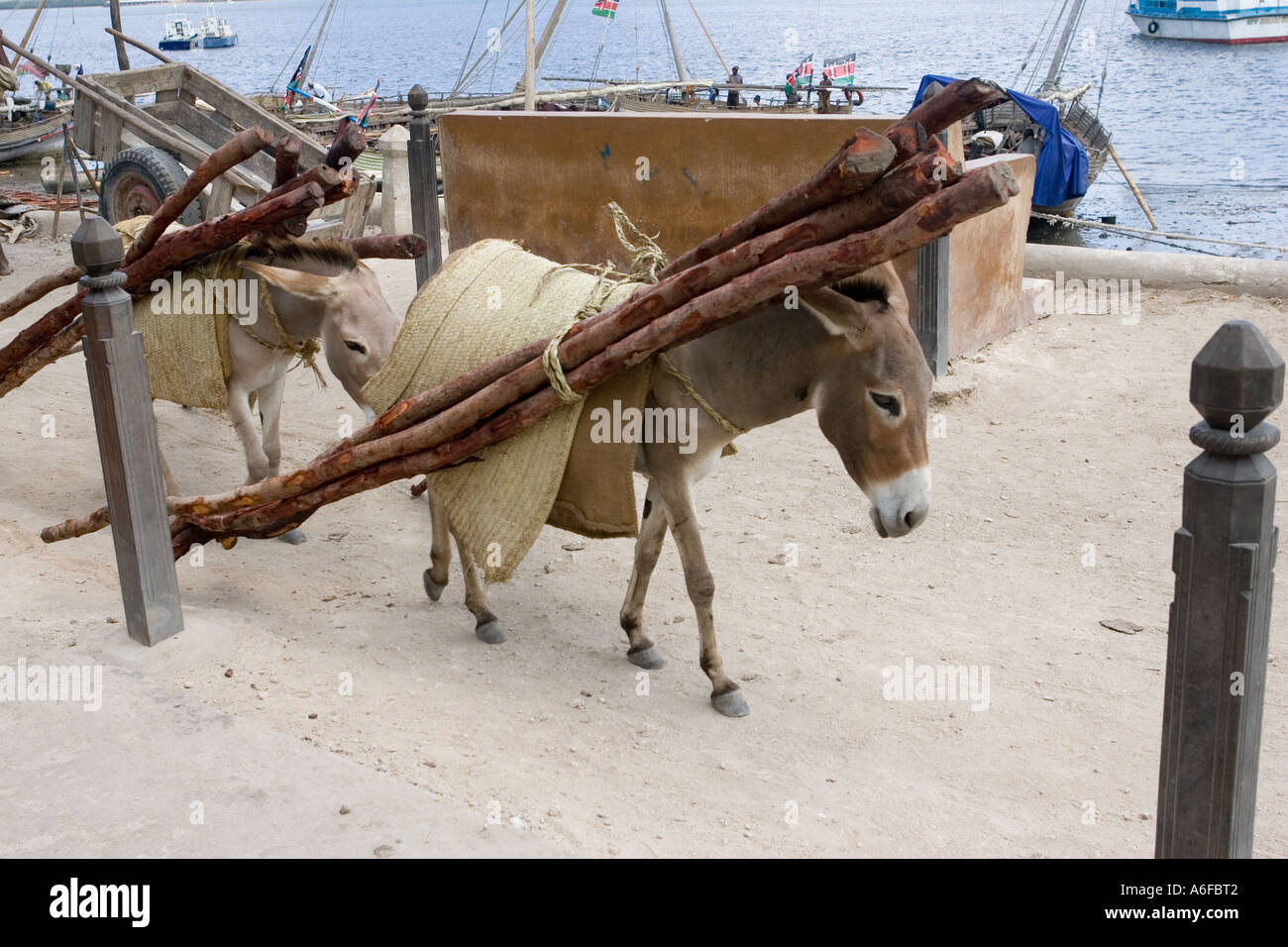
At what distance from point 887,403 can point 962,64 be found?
75146 mm

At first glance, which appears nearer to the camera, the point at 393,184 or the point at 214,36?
the point at 393,184

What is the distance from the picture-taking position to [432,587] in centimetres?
530

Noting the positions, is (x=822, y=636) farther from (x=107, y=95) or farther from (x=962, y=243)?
(x=107, y=95)

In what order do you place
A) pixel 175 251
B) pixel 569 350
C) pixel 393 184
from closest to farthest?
pixel 569 350 < pixel 175 251 < pixel 393 184

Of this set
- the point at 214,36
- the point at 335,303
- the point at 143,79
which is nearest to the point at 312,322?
the point at 335,303

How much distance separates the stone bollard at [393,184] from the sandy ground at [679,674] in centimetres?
480

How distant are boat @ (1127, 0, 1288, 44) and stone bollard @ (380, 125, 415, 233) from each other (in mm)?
71616

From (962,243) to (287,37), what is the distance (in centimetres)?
14378

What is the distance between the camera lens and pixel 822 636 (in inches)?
195

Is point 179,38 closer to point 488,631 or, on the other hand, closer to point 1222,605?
point 488,631

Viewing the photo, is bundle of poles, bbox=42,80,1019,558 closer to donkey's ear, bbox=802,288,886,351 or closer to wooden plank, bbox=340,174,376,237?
donkey's ear, bbox=802,288,886,351

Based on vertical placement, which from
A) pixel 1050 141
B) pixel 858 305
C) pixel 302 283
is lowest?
pixel 1050 141

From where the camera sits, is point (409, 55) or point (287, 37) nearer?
point (409, 55)

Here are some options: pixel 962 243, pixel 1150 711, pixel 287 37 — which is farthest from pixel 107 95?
pixel 287 37
